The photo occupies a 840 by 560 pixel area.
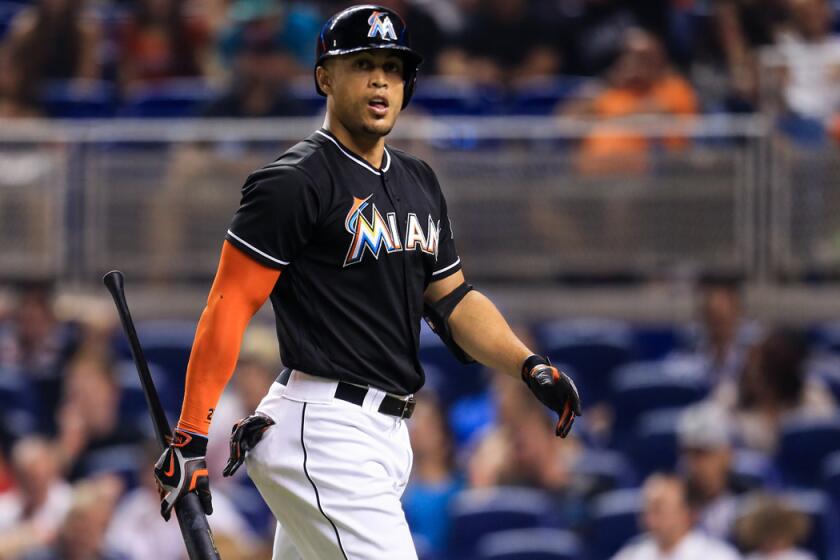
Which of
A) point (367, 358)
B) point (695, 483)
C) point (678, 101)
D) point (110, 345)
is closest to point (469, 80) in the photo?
point (678, 101)

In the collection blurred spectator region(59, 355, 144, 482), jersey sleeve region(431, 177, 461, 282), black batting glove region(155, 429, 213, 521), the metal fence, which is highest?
jersey sleeve region(431, 177, 461, 282)

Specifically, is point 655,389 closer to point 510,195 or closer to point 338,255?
point 510,195

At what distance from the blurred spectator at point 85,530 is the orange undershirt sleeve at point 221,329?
12.0 feet

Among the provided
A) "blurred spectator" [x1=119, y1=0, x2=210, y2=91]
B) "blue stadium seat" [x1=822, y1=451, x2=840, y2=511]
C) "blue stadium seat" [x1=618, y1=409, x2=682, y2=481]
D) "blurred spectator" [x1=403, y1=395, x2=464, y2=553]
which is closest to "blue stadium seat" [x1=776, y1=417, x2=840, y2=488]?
"blue stadium seat" [x1=822, y1=451, x2=840, y2=511]

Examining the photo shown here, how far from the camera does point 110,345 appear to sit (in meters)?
8.16

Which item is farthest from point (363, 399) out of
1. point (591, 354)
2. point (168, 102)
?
point (168, 102)

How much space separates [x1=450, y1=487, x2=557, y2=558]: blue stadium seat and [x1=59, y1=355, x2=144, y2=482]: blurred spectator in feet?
5.46

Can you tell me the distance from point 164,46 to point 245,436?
648 cm

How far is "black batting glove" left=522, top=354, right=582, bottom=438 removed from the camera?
3.78 metres

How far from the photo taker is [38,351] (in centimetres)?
832

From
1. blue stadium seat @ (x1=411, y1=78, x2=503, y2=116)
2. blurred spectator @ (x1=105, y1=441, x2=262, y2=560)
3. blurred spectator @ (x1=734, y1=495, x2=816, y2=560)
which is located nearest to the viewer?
blurred spectator @ (x1=734, y1=495, x2=816, y2=560)

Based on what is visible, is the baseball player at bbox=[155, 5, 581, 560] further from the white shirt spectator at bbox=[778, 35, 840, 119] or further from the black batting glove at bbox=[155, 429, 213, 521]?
the white shirt spectator at bbox=[778, 35, 840, 119]

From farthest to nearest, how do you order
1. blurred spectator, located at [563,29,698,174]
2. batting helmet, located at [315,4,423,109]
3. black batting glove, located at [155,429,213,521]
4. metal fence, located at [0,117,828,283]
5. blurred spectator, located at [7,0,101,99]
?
blurred spectator, located at [7,0,101,99] < blurred spectator, located at [563,29,698,174] < metal fence, located at [0,117,828,283] < batting helmet, located at [315,4,423,109] < black batting glove, located at [155,429,213,521]

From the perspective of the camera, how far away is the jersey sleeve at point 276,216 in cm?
352
